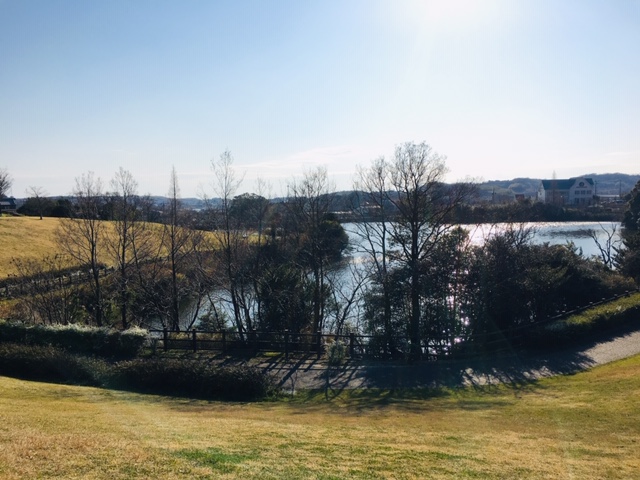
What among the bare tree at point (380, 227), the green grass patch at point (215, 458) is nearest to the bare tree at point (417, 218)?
the bare tree at point (380, 227)

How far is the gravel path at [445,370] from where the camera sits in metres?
15.8

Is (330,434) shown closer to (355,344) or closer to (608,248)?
(355,344)

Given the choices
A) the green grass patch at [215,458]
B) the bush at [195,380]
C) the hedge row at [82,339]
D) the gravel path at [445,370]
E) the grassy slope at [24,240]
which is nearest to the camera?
the green grass patch at [215,458]

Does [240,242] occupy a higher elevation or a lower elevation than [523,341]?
higher

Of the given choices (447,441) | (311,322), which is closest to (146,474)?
(447,441)

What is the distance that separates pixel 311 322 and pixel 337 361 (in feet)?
30.6

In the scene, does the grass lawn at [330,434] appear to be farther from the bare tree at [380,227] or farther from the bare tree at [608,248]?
the bare tree at [608,248]

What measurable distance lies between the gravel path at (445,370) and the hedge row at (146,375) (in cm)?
137

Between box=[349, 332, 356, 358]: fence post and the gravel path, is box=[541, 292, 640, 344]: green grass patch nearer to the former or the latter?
the gravel path

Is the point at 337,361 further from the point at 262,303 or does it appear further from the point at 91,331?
the point at 262,303

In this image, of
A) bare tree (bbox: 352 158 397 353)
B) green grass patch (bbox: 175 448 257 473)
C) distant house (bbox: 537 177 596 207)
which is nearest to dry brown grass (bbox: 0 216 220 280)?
bare tree (bbox: 352 158 397 353)

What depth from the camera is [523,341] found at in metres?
19.6

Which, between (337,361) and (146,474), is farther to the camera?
(337,361)

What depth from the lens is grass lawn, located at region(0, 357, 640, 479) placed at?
762 centimetres
